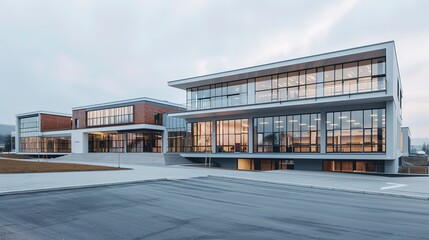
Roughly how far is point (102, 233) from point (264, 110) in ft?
80.8

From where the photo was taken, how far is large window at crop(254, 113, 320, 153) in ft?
→ 90.0

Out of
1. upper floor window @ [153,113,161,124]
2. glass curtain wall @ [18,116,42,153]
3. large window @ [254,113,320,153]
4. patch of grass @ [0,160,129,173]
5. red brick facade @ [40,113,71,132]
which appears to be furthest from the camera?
glass curtain wall @ [18,116,42,153]

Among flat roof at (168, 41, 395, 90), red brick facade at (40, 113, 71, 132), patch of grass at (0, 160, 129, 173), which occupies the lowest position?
patch of grass at (0, 160, 129, 173)

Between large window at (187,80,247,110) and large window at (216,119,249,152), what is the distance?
2662mm

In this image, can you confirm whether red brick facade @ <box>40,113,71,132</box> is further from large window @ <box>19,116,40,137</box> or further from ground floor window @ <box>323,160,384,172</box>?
ground floor window @ <box>323,160,384,172</box>

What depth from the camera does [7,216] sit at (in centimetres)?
794

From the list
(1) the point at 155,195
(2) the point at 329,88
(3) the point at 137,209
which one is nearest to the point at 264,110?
(2) the point at 329,88

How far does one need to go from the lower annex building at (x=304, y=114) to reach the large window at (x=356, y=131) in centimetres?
7

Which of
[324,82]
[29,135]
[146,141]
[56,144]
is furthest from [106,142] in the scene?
[324,82]

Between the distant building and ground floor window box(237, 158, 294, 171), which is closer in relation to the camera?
ground floor window box(237, 158, 294, 171)

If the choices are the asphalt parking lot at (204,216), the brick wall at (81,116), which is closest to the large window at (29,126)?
the brick wall at (81,116)

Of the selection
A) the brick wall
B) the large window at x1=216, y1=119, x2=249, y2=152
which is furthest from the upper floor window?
the brick wall

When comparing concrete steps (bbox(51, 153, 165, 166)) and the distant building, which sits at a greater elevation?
the distant building

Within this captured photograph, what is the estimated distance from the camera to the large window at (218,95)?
103 feet
